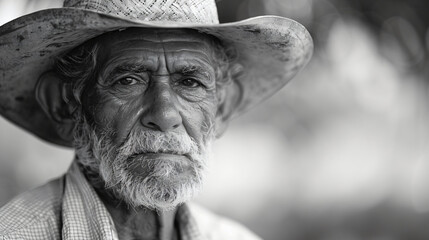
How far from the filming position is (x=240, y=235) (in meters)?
3.35

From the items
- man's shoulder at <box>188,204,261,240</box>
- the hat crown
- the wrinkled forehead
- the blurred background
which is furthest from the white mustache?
the blurred background

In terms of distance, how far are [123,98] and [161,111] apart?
0.19 m

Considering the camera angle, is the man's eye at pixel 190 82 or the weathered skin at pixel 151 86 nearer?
the weathered skin at pixel 151 86

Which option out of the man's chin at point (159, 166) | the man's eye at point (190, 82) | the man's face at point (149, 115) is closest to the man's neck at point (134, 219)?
the man's face at point (149, 115)

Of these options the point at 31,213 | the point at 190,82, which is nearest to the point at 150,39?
the point at 190,82

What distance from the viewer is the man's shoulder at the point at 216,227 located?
3.27 m

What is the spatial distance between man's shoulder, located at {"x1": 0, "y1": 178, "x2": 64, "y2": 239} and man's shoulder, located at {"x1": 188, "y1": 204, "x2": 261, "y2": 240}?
2.32 ft

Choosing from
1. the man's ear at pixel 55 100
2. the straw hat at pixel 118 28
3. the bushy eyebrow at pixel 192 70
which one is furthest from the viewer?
the man's ear at pixel 55 100

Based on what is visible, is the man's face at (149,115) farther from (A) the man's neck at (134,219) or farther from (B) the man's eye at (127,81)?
(A) the man's neck at (134,219)

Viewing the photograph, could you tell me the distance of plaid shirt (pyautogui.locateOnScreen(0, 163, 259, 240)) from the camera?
2639 millimetres

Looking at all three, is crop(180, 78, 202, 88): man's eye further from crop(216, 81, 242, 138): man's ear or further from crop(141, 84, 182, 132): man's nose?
crop(216, 81, 242, 138): man's ear

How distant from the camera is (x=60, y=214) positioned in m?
2.77

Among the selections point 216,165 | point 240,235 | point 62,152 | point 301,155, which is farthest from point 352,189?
point 240,235

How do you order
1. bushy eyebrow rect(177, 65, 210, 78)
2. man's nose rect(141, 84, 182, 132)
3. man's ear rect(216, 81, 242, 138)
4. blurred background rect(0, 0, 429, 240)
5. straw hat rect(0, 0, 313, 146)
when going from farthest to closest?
1. blurred background rect(0, 0, 429, 240)
2. man's ear rect(216, 81, 242, 138)
3. bushy eyebrow rect(177, 65, 210, 78)
4. man's nose rect(141, 84, 182, 132)
5. straw hat rect(0, 0, 313, 146)
